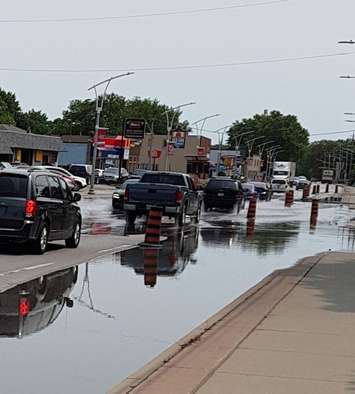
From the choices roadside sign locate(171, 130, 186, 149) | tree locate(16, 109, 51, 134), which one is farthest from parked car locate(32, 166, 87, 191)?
tree locate(16, 109, 51, 134)

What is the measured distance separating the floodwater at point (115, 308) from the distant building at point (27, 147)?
5743cm

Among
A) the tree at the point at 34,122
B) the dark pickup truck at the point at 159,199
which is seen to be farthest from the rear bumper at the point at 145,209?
the tree at the point at 34,122

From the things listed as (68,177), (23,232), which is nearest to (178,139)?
(68,177)

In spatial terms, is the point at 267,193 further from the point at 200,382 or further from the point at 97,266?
the point at 200,382

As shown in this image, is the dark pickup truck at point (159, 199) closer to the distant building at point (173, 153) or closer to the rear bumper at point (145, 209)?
the rear bumper at point (145, 209)

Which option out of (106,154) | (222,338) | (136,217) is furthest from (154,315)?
(106,154)

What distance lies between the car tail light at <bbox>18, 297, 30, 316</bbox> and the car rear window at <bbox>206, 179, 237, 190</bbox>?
112 feet

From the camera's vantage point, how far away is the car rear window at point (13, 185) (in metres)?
17.5

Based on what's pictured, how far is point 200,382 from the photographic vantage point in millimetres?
7574

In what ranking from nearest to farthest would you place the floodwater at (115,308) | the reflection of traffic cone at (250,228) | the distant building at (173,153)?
the floodwater at (115,308) < the reflection of traffic cone at (250,228) < the distant building at (173,153)

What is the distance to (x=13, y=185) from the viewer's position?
57.8 feet

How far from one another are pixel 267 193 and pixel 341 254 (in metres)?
53.7

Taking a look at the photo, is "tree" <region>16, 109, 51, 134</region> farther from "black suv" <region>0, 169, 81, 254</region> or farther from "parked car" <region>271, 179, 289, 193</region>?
"black suv" <region>0, 169, 81, 254</region>

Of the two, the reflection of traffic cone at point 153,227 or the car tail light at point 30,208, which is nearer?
the car tail light at point 30,208
